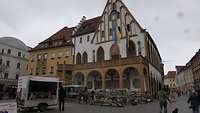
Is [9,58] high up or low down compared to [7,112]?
up

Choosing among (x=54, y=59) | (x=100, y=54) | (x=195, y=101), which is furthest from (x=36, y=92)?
(x=54, y=59)

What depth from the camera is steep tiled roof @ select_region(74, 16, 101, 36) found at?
4457 centimetres

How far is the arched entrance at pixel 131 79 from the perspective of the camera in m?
34.8

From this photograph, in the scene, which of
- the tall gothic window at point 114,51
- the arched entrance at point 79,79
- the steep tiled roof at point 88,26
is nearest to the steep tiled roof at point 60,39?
the steep tiled roof at point 88,26

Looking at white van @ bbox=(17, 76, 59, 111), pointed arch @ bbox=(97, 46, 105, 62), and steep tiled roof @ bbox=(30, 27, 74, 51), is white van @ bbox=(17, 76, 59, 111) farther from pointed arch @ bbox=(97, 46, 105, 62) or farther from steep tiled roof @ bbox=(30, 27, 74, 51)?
steep tiled roof @ bbox=(30, 27, 74, 51)

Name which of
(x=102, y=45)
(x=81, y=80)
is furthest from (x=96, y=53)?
(x=81, y=80)

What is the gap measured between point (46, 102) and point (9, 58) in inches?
1726

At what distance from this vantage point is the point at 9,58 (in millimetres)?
56969

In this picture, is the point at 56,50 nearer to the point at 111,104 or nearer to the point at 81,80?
the point at 81,80

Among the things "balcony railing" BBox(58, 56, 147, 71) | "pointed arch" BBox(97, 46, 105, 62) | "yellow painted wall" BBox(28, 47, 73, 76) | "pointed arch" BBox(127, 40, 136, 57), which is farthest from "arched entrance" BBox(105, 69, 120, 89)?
"yellow painted wall" BBox(28, 47, 73, 76)

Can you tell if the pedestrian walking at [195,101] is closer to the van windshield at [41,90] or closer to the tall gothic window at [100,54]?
the van windshield at [41,90]

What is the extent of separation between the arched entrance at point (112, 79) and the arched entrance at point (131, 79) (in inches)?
57.9

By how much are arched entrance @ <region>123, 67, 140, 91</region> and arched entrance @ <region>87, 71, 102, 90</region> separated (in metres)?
5.35

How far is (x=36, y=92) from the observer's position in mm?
17594
